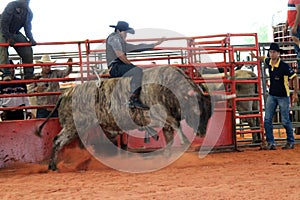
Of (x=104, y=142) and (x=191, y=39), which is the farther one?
(x=191, y=39)

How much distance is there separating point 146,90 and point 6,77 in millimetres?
2726

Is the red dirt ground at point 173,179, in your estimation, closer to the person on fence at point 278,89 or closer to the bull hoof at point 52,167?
the bull hoof at point 52,167

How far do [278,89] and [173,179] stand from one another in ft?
13.2

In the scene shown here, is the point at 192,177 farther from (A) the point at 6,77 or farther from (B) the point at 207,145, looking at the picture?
(A) the point at 6,77

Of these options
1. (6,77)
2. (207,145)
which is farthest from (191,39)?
(6,77)

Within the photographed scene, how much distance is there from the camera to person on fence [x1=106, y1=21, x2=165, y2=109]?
8680 mm

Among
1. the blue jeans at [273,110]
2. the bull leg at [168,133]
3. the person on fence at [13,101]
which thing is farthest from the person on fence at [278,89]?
the person on fence at [13,101]

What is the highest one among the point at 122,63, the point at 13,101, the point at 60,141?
the point at 122,63

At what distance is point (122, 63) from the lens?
29.5 ft

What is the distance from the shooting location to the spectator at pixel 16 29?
9.75 meters

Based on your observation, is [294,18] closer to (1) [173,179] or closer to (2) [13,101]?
(1) [173,179]

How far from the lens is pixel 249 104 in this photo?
11.8 m

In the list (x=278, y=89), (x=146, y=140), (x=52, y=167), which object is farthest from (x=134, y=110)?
(x=278, y=89)

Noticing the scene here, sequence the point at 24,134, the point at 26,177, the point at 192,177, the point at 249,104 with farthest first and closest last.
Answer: the point at 249,104 < the point at 24,134 < the point at 26,177 < the point at 192,177
